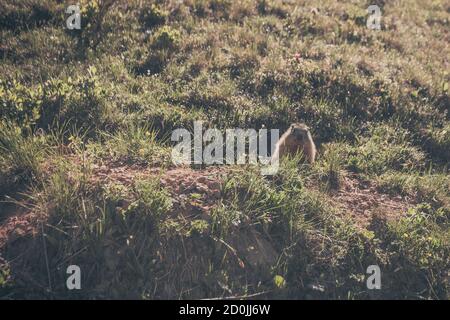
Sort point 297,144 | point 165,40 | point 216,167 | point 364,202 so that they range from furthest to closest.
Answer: point 165,40 < point 297,144 < point 364,202 < point 216,167

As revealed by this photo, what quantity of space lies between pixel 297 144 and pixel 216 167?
1146 millimetres

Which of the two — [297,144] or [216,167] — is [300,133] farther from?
[216,167]

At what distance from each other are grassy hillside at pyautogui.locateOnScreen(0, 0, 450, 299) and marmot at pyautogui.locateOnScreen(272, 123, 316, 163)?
183 mm

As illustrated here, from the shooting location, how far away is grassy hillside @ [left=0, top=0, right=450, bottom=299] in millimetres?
4391

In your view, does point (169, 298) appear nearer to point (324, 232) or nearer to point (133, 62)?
point (324, 232)

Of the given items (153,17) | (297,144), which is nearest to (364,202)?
(297,144)

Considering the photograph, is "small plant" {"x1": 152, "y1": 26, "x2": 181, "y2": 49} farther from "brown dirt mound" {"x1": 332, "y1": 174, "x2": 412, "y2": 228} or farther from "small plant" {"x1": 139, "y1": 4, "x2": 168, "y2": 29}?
"brown dirt mound" {"x1": 332, "y1": 174, "x2": 412, "y2": 228}

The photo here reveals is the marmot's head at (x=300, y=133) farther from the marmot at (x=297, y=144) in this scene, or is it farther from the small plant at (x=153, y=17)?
the small plant at (x=153, y=17)

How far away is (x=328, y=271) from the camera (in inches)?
184

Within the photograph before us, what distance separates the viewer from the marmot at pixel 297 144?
5.90m

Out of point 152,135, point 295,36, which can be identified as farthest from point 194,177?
point 295,36

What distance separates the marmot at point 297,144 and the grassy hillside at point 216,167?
0.18 m

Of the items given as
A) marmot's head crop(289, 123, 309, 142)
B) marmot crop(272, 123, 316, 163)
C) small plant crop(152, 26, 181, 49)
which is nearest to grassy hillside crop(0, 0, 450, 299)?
small plant crop(152, 26, 181, 49)

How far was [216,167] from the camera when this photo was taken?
5.47 m
